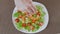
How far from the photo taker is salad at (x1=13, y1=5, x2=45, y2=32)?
1.09 m

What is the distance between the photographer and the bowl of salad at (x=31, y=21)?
108cm

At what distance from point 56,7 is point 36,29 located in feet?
0.54

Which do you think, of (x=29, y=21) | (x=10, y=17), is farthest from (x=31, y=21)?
(x=10, y=17)

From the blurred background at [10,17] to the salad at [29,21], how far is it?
36 mm

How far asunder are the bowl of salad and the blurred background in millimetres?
21

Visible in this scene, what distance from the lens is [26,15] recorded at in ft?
3.62

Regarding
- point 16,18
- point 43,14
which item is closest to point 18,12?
point 16,18

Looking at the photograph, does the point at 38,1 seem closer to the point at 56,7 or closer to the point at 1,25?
the point at 56,7

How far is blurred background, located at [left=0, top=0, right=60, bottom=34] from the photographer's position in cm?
108

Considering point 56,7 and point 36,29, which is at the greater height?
point 56,7

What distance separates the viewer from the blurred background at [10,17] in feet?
3.55

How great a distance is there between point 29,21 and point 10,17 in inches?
4.2

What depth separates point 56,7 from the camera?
1.12 metres

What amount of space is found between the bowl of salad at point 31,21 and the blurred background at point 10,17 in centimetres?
2
